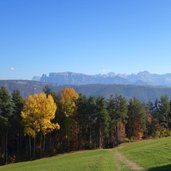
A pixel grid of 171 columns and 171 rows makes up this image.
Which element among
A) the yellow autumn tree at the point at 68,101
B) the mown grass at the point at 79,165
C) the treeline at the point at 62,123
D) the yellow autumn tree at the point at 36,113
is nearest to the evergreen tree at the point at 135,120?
the treeline at the point at 62,123

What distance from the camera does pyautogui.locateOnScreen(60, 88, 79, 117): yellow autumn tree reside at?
90.9 m

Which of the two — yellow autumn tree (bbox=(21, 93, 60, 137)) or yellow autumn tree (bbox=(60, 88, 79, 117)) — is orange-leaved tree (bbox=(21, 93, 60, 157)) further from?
yellow autumn tree (bbox=(60, 88, 79, 117))

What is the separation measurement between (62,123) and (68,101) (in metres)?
5.61

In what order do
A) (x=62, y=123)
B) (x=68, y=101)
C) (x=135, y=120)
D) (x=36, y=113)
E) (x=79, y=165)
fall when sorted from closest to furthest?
(x=79, y=165) < (x=36, y=113) < (x=62, y=123) < (x=68, y=101) < (x=135, y=120)

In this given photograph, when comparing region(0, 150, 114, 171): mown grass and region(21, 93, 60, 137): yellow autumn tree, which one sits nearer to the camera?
region(0, 150, 114, 171): mown grass

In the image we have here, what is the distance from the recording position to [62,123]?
303 feet

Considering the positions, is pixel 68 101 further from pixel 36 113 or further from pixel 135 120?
pixel 135 120

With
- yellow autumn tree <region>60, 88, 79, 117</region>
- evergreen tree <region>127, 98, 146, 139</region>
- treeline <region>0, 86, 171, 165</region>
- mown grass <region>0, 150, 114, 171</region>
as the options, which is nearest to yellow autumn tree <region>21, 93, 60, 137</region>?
treeline <region>0, 86, 171, 165</region>

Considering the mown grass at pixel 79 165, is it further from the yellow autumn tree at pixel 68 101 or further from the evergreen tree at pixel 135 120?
the evergreen tree at pixel 135 120

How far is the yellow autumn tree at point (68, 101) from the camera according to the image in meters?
90.9

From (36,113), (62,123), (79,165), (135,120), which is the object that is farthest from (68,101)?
(79,165)

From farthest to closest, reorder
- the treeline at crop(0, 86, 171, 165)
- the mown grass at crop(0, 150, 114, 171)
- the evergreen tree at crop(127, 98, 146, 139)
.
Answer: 1. the evergreen tree at crop(127, 98, 146, 139)
2. the treeline at crop(0, 86, 171, 165)
3. the mown grass at crop(0, 150, 114, 171)

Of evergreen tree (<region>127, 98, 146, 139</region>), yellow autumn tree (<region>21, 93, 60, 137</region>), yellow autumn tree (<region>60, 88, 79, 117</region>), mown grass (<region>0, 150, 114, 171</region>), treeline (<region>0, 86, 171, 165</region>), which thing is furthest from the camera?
evergreen tree (<region>127, 98, 146, 139</region>)

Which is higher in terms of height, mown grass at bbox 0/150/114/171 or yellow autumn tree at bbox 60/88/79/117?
yellow autumn tree at bbox 60/88/79/117
